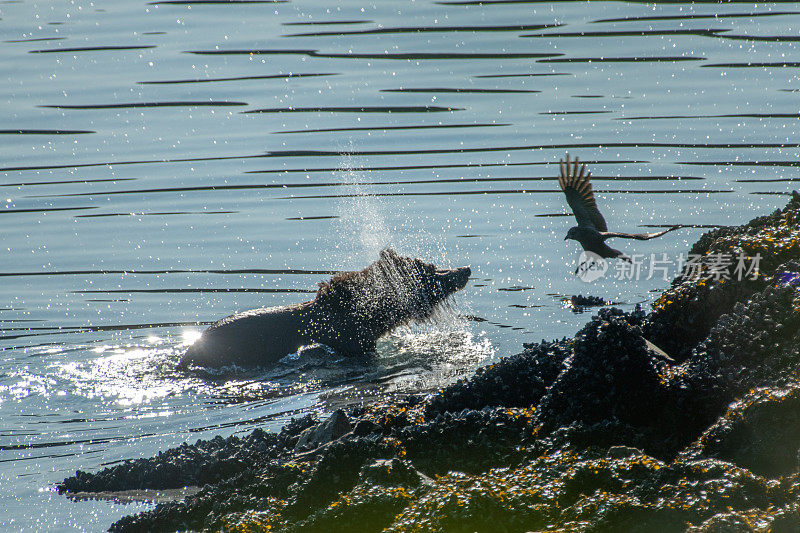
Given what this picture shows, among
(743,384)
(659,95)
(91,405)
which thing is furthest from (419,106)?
(743,384)

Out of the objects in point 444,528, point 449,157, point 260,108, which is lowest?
point 444,528

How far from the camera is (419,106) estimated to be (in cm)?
1856

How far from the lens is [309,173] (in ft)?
54.2

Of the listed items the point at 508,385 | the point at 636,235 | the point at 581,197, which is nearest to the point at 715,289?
the point at 508,385

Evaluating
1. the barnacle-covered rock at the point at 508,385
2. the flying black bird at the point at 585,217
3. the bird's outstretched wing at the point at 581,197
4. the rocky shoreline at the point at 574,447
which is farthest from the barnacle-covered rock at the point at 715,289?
the bird's outstretched wing at the point at 581,197

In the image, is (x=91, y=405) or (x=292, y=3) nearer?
(x=91, y=405)

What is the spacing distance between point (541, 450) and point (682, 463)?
86 cm

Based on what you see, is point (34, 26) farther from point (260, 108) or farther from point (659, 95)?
point (659, 95)

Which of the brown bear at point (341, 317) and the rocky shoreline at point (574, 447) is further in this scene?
the brown bear at point (341, 317)

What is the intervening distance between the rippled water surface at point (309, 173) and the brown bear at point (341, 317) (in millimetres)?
277

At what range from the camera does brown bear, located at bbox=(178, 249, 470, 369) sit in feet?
32.6

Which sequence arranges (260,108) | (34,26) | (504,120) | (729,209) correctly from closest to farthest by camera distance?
(729,209), (504,120), (260,108), (34,26)

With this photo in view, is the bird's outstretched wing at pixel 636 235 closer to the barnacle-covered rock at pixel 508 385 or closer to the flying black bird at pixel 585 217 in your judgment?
the flying black bird at pixel 585 217

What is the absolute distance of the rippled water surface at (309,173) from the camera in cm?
931
